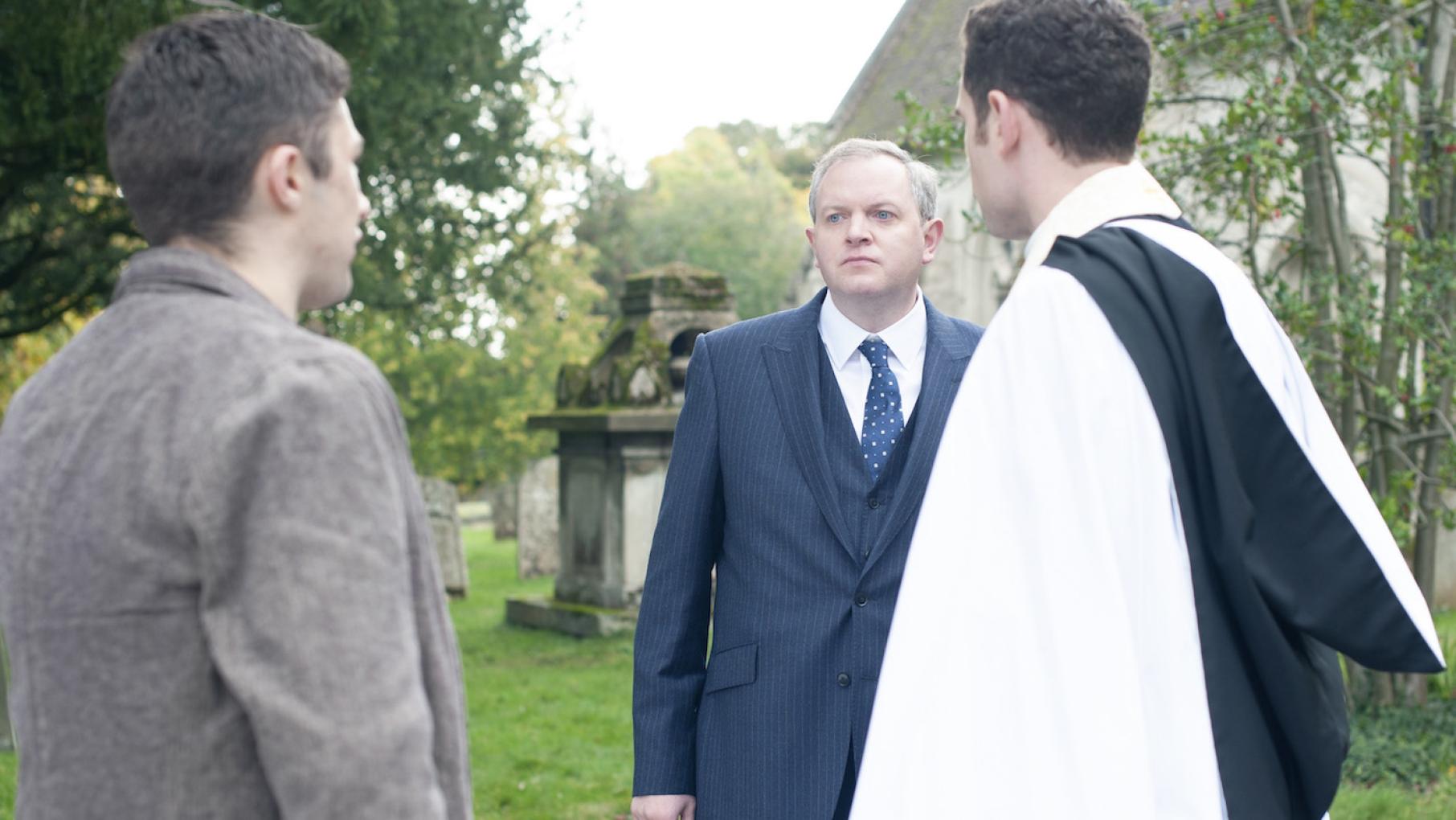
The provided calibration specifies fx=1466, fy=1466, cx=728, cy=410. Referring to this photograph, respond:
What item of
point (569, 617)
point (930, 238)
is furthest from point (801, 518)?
point (569, 617)

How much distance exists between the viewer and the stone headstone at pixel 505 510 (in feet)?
88.6

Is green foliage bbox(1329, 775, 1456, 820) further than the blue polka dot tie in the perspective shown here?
Yes

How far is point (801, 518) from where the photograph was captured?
3207mm

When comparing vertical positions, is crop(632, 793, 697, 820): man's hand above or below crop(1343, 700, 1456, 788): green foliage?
above

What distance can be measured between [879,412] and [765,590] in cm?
48

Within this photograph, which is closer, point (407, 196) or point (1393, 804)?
point (1393, 804)

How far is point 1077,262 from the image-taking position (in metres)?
2.12

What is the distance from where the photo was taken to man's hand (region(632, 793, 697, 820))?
10.6ft

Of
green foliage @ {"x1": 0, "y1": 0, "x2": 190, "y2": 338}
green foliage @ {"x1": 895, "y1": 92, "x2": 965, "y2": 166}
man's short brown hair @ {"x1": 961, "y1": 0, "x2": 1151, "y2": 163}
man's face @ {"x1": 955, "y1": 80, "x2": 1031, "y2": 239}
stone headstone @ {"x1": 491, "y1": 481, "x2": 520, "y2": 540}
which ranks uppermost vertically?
green foliage @ {"x1": 0, "y1": 0, "x2": 190, "y2": 338}

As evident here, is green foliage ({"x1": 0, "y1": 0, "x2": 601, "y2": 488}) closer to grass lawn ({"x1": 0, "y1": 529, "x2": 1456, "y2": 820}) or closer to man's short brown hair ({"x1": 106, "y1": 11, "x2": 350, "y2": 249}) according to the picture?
grass lawn ({"x1": 0, "y1": 529, "x2": 1456, "y2": 820})

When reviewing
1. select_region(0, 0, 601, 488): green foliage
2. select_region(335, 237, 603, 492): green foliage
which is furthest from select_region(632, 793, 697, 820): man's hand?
select_region(335, 237, 603, 492): green foliage

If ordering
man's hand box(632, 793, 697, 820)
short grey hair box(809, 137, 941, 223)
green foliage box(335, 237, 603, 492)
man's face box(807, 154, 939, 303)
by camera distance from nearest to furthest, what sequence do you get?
man's hand box(632, 793, 697, 820)
man's face box(807, 154, 939, 303)
short grey hair box(809, 137, 941, 223)
green foliage box(335, 237, 603, 492)

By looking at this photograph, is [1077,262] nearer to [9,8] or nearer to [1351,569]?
[1351,569]

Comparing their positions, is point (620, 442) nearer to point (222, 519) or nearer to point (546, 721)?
point (546, 721)
